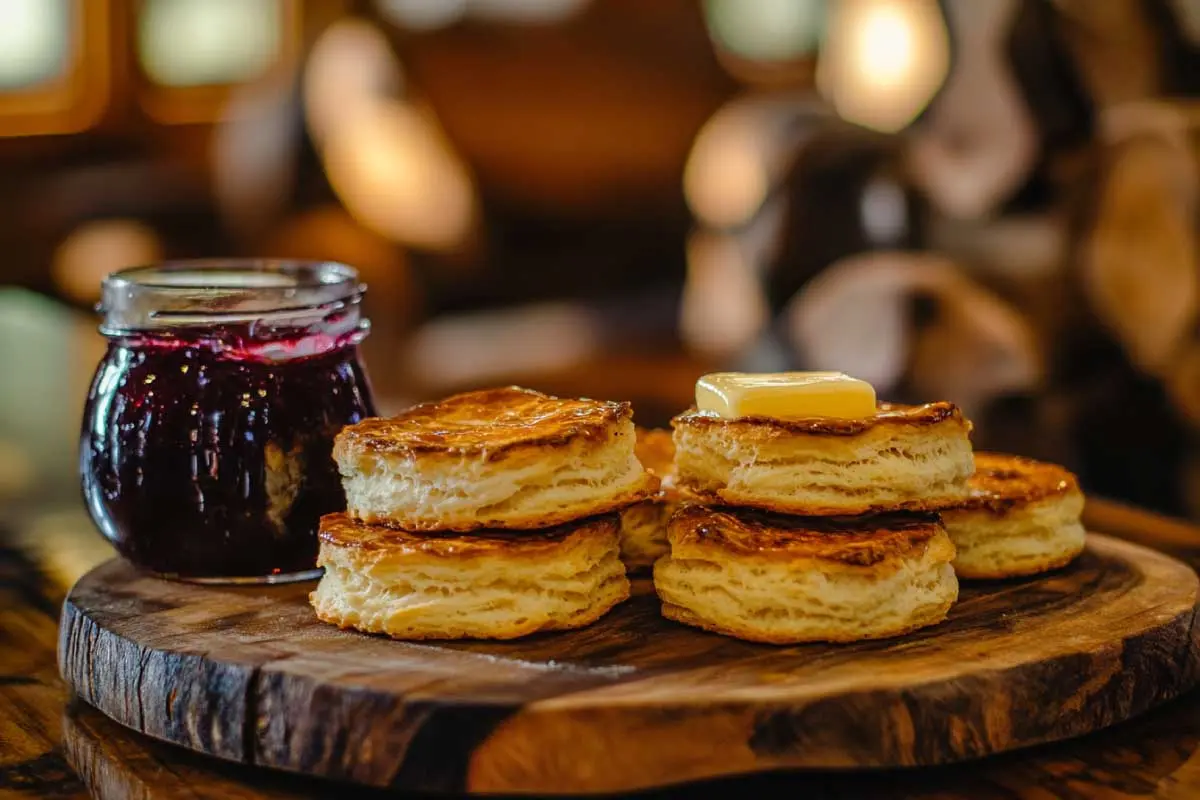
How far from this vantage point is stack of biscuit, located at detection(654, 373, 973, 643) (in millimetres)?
1428

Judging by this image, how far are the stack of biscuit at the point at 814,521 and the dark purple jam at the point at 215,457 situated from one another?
439mm

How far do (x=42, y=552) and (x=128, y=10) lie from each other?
19.5 ft

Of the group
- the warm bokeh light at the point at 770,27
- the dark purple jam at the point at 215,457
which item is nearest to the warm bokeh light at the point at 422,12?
the warm bokeh light at the point at 770,27

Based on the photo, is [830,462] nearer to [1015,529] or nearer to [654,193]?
[1015,529]

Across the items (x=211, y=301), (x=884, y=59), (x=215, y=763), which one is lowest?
(x=215, y=763)

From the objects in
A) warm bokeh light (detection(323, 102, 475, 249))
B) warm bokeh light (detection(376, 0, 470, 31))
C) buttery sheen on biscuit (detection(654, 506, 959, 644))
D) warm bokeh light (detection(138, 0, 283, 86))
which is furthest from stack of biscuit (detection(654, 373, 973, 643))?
warm bokeh light (detection(138, 0, 283, 86))

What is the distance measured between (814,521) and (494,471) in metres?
0.34

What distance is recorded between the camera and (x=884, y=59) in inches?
160

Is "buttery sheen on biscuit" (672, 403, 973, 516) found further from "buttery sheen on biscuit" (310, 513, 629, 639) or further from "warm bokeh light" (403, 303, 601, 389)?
"warm bokeh light" (403, 303, 601, 389)

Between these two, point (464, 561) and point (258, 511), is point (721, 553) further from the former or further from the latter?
point (258, 511)

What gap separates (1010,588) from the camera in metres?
1.66

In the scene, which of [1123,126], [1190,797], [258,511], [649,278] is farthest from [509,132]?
[1190,797]

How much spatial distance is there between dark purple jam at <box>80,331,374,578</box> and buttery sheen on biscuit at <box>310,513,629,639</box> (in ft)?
0.75

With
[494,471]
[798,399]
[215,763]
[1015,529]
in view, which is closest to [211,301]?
[494,471]
